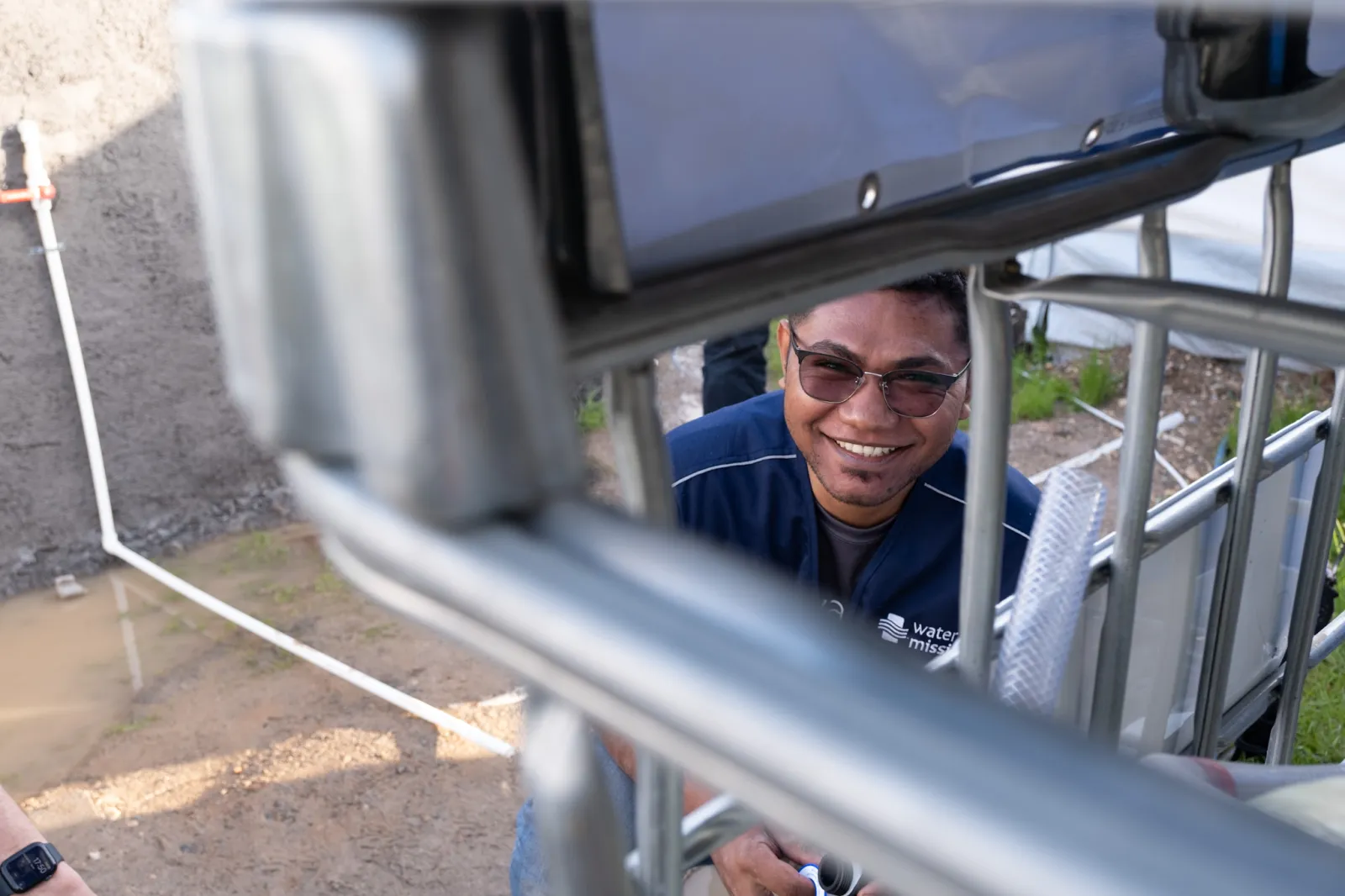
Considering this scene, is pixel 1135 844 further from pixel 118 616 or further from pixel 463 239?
pixel 118 616

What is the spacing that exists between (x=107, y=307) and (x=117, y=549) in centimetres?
74

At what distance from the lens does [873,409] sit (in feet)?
5.50

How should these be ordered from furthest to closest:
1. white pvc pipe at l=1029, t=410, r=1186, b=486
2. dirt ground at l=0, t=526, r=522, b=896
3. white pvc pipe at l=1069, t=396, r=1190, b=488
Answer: white pvc pipe at l=1069, t=396, r=1190, b=488
white pvc pipe at l=1029, t=410, r=1186, b=486
dirt ground at l=0, t=526, r=522, b=896

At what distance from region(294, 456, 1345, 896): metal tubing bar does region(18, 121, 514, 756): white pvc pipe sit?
261 cm

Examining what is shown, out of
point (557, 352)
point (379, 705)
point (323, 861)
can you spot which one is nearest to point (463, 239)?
point (557, 352)

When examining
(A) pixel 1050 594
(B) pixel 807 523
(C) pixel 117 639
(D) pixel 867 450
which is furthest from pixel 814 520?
(C) pixel 117 639

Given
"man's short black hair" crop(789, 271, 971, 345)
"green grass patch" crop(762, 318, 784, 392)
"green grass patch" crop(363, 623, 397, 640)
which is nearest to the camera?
"man's short black hair" crop(789, 271, 971, 345)

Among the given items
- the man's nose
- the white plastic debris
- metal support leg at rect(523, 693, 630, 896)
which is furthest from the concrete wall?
metal support leg at rect(523, 693, 630, 896)

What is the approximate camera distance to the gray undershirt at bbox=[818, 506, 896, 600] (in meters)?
1.77

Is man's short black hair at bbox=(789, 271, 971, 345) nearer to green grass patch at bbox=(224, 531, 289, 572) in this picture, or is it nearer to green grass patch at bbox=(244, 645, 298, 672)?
green grass patch at bbox=(244, 645, 298, 672)

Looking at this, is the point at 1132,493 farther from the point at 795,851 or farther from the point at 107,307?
the point at 107,307

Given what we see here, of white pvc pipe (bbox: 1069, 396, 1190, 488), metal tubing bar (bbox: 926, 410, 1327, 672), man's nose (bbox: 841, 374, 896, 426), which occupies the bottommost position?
white pvc pipe (bbox: 1069, 396, 1190, 488)

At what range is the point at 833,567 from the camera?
180 cm

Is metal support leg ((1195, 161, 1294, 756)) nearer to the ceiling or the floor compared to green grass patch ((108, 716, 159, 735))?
nearer to the ceiling
